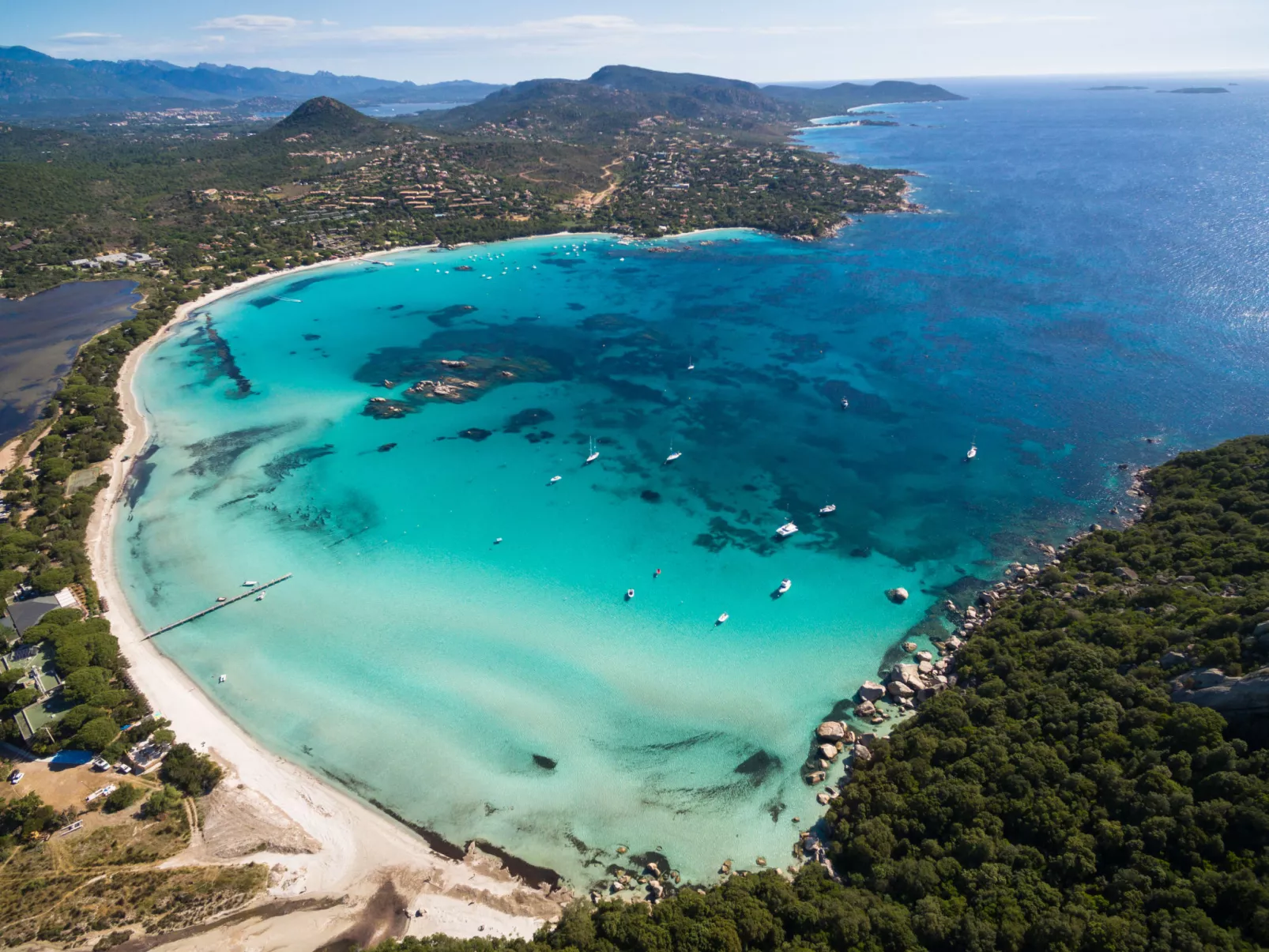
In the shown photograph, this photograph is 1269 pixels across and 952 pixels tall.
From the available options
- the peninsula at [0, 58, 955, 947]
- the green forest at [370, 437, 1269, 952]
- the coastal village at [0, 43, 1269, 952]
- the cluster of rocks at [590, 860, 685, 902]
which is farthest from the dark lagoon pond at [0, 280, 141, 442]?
the green forest at [370, 437, 1269, 952]

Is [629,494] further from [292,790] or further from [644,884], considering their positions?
[292,790]

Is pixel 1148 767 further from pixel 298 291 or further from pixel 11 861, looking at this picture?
pixel 298 291

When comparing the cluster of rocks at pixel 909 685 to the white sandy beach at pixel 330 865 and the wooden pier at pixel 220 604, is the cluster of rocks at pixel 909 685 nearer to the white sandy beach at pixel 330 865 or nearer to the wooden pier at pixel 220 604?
the white sandy beach at pixel 330 865

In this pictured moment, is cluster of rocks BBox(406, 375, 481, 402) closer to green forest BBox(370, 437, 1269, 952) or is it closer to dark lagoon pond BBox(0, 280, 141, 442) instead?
dark lagoon pond BBox(0, 280, 141, 442)

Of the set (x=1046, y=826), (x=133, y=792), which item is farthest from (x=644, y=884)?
(x=133, y=792)

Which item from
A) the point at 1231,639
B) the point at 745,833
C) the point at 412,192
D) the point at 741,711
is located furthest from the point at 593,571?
the point at 412,192

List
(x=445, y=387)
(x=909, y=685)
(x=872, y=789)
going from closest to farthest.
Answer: (x=872, y=789), (x=909, y=685), (x=445, y=387)

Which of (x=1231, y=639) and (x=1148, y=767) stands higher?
(x=1231, y=639)
